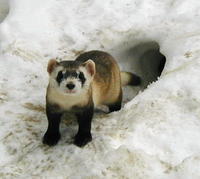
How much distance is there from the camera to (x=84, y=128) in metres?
2.97

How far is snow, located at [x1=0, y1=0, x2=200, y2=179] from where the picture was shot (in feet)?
9.11

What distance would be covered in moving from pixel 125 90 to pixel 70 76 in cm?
148

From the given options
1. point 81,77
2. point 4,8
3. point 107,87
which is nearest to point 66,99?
point 81,77

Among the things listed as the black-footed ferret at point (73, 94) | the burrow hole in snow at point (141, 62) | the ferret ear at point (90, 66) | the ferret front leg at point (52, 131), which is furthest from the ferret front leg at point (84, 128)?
the burrow hole in snow at point (141, 62)

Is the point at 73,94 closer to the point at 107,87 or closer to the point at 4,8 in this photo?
the point at 107,87

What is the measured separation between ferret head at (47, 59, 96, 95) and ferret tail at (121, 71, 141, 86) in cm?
101

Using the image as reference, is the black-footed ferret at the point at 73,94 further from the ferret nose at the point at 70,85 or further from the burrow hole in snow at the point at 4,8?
the burrow hole in snow at the point at 4,8

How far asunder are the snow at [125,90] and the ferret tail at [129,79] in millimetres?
213

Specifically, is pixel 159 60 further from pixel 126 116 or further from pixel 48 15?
pixel 126 116

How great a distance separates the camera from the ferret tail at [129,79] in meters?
3.91

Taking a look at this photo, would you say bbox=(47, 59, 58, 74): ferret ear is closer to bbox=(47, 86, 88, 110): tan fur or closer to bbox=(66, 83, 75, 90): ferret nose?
bbox=(47, 86, 88, 110): tan fur

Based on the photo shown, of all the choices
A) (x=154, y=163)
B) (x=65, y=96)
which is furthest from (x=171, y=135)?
(x=65, y=96)

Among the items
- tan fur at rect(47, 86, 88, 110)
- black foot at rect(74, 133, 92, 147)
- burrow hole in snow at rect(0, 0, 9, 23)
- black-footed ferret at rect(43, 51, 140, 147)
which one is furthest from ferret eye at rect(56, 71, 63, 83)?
burrow hole in snow at rect(0, 0, 9, 23)

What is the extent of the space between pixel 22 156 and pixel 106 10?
7.09 feet
